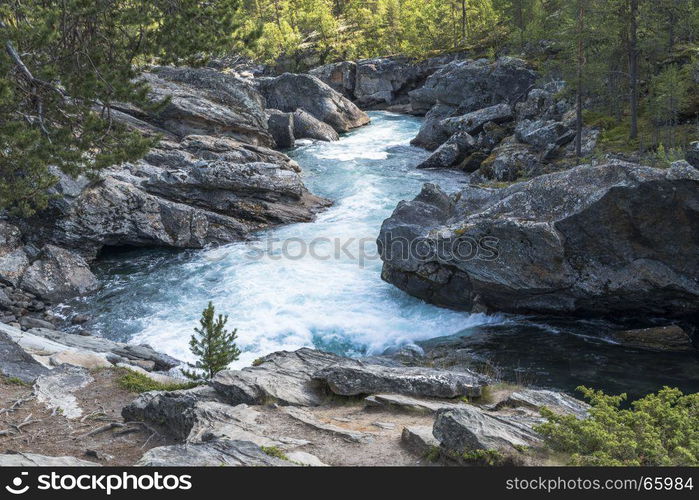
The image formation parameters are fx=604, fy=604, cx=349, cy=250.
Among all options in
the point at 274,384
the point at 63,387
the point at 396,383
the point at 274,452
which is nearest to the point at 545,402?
the point at 396,383

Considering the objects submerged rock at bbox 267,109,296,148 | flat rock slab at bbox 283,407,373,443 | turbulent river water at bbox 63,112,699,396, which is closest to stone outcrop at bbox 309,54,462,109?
submerged rock at bbox 267,109,296,148

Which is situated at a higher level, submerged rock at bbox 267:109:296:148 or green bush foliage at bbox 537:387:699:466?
submerged rock at bbox 267:109:296:148

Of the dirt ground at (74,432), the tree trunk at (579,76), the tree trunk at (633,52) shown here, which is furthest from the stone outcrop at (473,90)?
the dirt ground at (74,432)

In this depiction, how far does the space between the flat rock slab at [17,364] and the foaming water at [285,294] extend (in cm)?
552

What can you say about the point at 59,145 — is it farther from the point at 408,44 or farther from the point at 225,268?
the point at 408,44

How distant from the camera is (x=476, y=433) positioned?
9609 mm

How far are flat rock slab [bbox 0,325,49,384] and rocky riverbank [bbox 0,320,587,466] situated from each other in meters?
0.04

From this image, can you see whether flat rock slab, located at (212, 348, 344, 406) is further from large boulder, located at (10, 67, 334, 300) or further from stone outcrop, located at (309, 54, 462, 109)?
stone outcrop, located at (309, 54, 462, 109)

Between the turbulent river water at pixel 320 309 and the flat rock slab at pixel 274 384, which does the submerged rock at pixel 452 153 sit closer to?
the turbulent river water at pixel 320 309

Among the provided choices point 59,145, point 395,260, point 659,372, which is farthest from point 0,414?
point 659,372

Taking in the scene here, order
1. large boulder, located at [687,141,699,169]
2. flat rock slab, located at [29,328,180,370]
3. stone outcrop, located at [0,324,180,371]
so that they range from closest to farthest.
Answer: stone outcrop, located at [0,324,180,371]
flat rock slab, located at [29,328,180,370]
large boulder, located at [687,141,699,169]

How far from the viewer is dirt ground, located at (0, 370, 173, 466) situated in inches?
458

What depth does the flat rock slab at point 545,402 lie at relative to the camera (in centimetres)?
1285

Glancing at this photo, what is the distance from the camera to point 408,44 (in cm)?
8325
